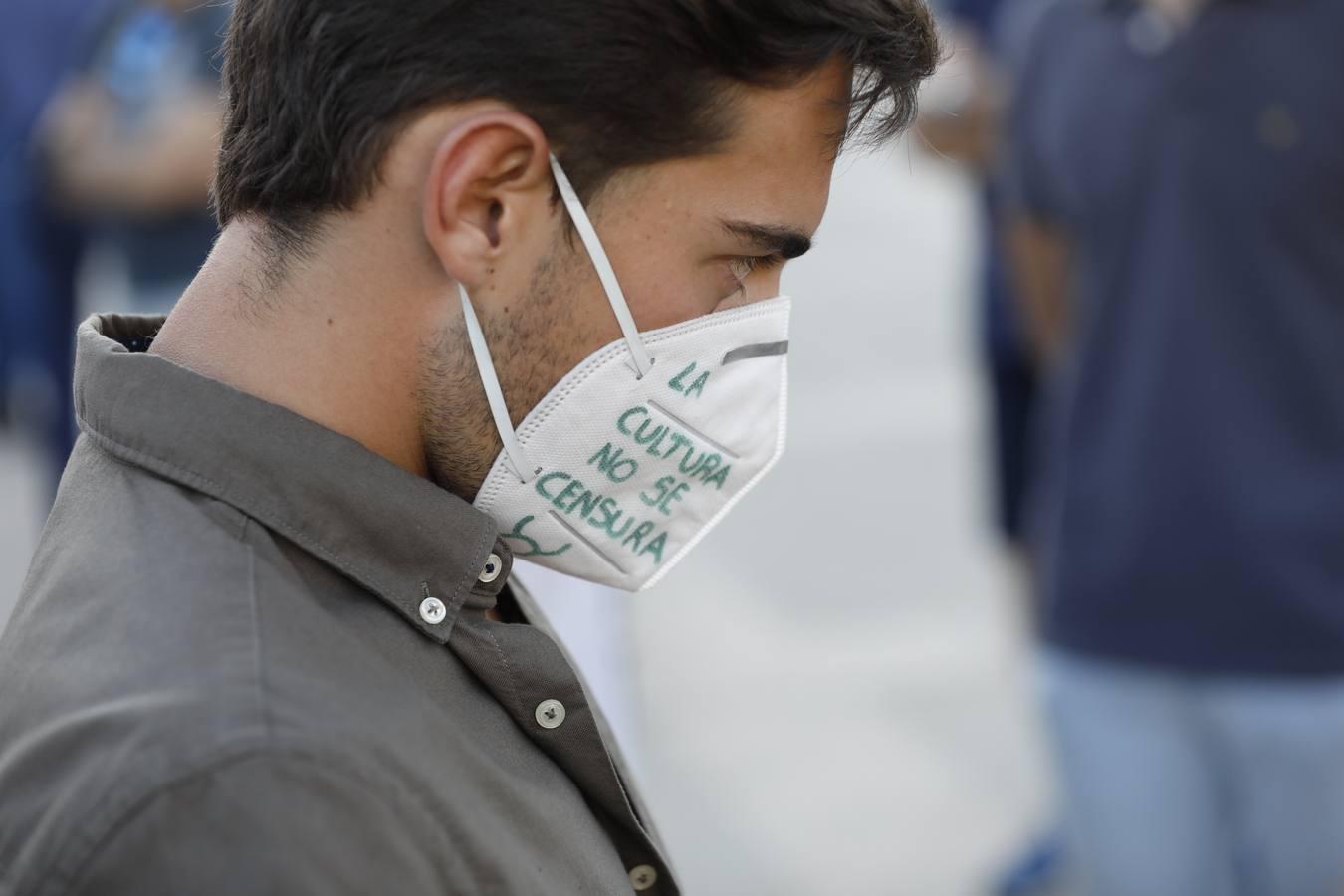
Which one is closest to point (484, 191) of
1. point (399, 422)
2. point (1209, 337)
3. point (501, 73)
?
point (501, 73)

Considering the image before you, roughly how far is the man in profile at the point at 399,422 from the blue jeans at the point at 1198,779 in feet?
5.22

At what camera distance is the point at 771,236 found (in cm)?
153

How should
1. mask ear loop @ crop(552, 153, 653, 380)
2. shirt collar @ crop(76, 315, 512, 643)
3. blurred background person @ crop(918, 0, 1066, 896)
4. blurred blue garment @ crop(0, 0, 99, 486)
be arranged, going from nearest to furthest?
shirt collar @ crop(76, 315, 512, 643) < mask ear loop @ crop(552, 153, 653, 380) < blurred background person @ crop(918, 0, 1066, 896) < blurred blue garment @ crop(0, 0, 99, 486)

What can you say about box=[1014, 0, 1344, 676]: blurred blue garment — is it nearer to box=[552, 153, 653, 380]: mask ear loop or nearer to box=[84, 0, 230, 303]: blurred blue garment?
box=[552, 153, 653, 380]: mask ear loop

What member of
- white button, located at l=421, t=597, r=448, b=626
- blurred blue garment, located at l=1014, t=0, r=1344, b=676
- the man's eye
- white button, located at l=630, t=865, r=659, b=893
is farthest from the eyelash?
blurred blue garment, located at l=1014, t=0, r=1344, b=676

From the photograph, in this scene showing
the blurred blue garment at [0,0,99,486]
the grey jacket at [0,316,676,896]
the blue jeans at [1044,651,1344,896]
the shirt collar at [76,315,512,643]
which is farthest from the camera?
the blurred blue garment at [0,0,99,486]

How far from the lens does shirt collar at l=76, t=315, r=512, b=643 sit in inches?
50.8

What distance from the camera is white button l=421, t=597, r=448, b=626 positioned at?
1367 mm

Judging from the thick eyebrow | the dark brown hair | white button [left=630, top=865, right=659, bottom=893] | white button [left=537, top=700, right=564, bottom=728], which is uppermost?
the dark brown hair

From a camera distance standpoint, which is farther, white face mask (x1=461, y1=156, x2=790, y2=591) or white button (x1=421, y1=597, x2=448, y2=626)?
white face mask (x1=461, y1=156, x2=790, y2=591)

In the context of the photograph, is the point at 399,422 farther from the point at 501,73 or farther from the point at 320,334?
the point at 501,73

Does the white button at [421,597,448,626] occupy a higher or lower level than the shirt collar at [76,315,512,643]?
lower

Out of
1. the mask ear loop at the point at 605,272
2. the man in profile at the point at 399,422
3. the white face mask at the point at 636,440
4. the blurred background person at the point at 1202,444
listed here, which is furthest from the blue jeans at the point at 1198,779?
the mask ear loop at the point at 605,272

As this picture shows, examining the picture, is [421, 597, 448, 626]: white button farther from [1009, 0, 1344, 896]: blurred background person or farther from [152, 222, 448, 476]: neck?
[1009, 0, 1344, 896]: blurred background person
